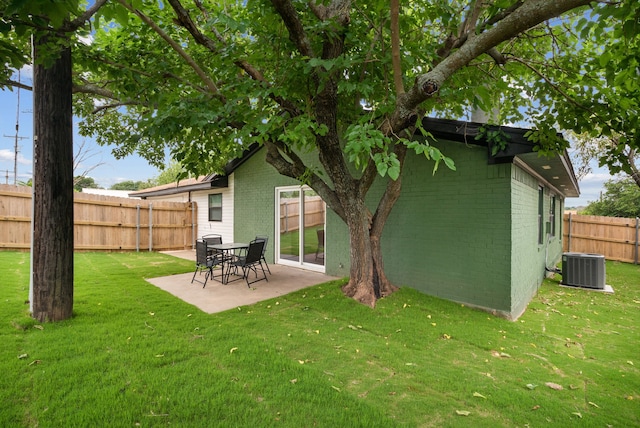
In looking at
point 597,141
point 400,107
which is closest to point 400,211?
point 400,107

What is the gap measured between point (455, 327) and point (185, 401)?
3544 mm

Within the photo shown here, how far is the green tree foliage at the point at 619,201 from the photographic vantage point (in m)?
16.6

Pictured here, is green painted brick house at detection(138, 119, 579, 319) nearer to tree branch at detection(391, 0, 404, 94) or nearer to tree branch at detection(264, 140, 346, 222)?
tree branch at detection(264, 140, 346, 222)

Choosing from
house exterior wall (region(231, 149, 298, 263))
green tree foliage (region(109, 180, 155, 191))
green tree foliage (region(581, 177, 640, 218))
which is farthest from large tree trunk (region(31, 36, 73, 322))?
green tree foliage (region(109, 180, 155, 191))

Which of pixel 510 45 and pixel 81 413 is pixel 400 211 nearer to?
pixel 510 45

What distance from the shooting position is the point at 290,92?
514 cm

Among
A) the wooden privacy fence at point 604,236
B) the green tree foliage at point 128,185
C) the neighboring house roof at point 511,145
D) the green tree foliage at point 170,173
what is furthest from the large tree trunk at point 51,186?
the green tree foliage at point 128,185

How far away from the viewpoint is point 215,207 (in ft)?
39.1

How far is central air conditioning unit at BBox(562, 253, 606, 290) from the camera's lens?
7445mm

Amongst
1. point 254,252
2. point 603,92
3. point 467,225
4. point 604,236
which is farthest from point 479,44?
point 604,236

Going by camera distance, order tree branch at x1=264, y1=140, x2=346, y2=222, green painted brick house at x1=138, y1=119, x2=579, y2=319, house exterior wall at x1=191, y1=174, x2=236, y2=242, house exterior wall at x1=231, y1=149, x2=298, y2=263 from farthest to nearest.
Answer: house exterior wall at x1=191, y1=174, x2=236, y2=242, house exterior wall at x1=231, y1=149, x2=298, y2=263, tree branch at x1=264, y1=140, x2=346, y2=222, green painted brick house at x1=138, y1=119, x2=579, y2=319

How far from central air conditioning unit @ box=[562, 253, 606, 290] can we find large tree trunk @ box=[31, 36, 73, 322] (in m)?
10.2

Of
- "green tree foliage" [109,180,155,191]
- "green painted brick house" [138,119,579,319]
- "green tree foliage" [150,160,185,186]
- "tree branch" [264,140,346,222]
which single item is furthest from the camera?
"green tree foliage" [109,180,155,191]

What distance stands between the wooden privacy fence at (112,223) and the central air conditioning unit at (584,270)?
41.0 feet
